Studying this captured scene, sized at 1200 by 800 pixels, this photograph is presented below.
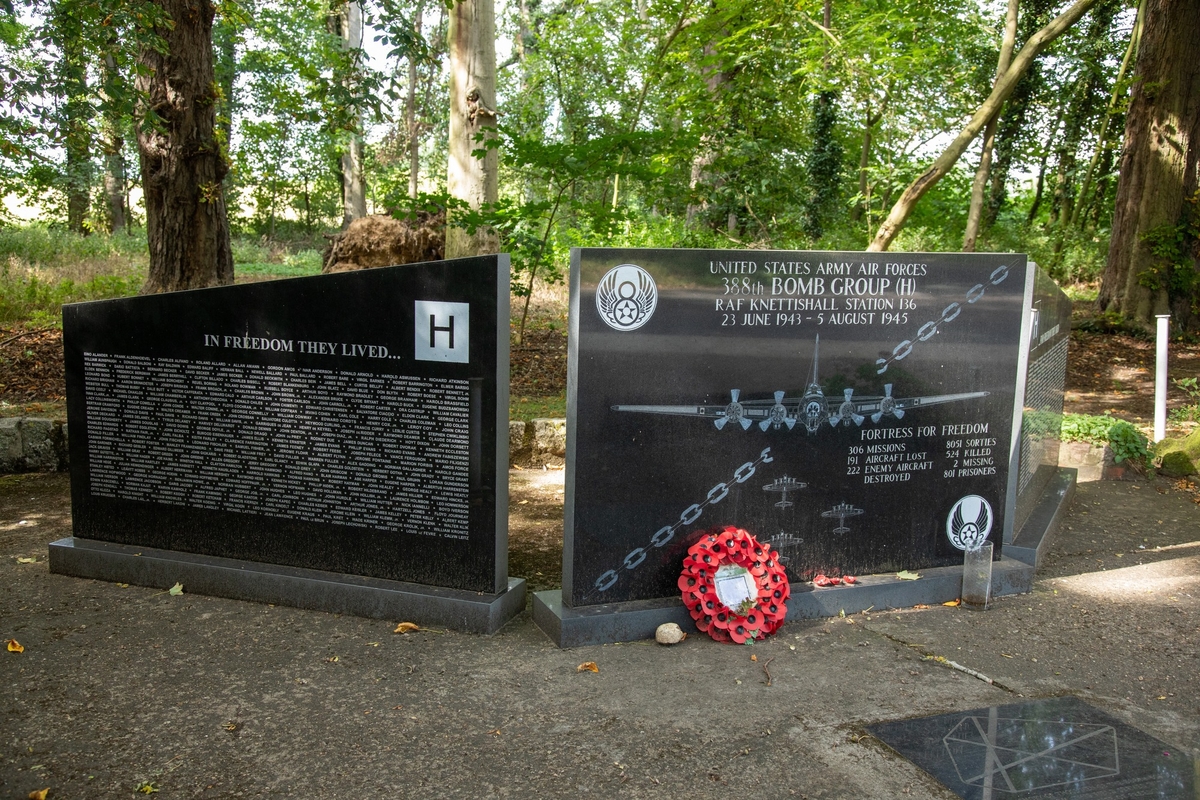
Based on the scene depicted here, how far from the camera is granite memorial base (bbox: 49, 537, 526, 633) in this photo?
391 centimetres

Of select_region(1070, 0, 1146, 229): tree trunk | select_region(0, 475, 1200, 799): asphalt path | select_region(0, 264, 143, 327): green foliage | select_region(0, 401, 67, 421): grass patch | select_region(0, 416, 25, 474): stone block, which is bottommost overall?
select_region(0, 475, 1200, 799): asphalt path

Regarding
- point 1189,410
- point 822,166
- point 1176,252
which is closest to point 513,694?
point 1189,410

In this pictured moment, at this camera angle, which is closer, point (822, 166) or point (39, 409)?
point (39, 409)

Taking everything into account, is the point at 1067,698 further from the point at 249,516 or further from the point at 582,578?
the point at 249,516

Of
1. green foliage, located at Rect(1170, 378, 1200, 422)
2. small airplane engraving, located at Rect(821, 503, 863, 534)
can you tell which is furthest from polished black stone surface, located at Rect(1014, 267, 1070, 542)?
green foliage, located at Rect(1170, 378, 1200, 422)

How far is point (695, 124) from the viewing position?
14.1m

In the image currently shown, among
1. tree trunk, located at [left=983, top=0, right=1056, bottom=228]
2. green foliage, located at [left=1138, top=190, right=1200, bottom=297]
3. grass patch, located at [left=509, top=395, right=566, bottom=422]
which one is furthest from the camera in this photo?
tree trunk, located at [left=983, top=0, right=1056, bottom=228]

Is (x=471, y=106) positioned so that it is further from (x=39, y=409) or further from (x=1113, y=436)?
(x=1113, y=436)

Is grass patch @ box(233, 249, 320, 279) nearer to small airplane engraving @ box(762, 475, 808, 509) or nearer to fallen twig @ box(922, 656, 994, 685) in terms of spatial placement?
small airplane engraving @ box(762, 475, 808, 509)

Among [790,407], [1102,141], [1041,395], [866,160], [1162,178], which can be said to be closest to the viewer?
[790,407]

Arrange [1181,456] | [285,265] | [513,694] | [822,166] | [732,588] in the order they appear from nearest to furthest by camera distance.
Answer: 1. [513,694]
2. [732,588]
3. [1181,456]
4. [822,166]
5. [285,265]

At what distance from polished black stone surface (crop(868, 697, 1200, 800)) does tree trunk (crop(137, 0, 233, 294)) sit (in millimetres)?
7818

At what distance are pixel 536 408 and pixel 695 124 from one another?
807 cm

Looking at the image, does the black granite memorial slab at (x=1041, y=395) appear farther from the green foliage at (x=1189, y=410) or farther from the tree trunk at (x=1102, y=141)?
the tree trunk at (x=1102, y=141)
